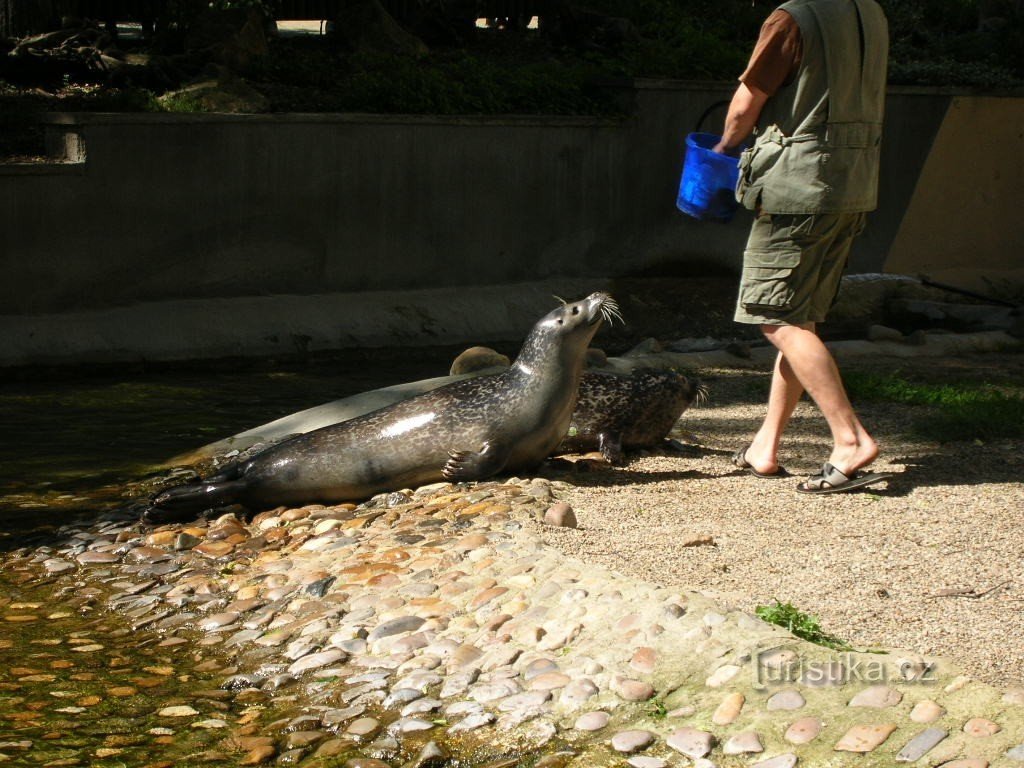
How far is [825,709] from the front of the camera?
12.5ft

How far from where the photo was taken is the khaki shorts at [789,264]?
5645mm

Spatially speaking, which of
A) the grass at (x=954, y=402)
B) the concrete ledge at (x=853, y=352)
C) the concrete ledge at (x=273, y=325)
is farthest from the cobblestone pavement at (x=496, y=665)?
the concrete ledge at (x=273, y=325)

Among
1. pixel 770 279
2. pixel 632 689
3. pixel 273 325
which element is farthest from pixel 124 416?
pixel 632 689

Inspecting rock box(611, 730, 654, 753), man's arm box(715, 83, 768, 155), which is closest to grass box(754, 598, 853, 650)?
rock box(611, 730, 654, 753)

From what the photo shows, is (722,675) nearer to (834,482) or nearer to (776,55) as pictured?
(834,482)

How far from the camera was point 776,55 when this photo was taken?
5.52 meters

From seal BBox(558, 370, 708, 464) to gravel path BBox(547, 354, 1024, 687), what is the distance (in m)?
0.20

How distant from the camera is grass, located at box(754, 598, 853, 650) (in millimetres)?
4207

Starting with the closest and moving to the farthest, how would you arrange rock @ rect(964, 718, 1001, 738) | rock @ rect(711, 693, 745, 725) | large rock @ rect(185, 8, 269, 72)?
rock @ rect(964, 718, 1001, 738) → rock @ rect(711, 693, 745, 725) → large rock @ rect(185, 8, 269, 72)

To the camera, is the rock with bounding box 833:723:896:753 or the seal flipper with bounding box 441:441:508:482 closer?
the rock with bounding box 833:723:896:753

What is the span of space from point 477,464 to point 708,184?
1.74 m

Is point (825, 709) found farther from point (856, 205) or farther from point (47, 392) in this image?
point (47, 392)

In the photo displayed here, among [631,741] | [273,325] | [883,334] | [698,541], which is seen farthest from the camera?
[273,325]

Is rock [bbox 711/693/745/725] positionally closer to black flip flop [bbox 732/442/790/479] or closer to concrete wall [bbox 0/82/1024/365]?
black flip flop [bbox 732/442/790/479]
